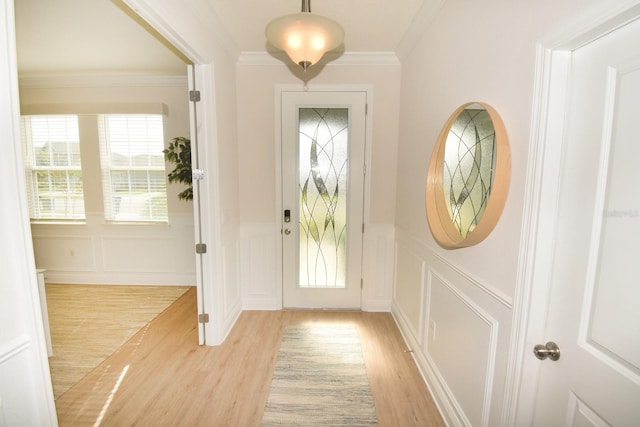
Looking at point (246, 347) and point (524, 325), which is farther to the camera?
point (246, 347)

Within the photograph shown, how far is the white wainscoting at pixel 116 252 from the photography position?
370 cm

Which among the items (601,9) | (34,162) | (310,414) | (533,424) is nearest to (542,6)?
(601,9)

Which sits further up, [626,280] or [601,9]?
[601,9]

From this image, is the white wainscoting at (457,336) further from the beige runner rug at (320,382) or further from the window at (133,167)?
the window at (133,167)

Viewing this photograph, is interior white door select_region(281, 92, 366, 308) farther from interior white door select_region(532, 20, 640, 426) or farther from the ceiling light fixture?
interior white door select_region(532, 20, 640, 426)

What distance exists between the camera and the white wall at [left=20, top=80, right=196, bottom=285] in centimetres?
351

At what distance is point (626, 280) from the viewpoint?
2.60 feet

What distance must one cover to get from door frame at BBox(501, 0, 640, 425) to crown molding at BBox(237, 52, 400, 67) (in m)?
2.02

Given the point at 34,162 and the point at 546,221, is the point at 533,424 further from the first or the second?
the point at 34,162

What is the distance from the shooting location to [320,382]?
2.03 meters

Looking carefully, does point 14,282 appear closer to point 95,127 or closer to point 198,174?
point 198,174

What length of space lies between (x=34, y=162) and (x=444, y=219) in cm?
502

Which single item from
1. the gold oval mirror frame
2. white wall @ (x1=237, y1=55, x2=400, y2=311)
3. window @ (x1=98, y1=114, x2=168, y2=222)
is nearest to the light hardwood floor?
white wall @ (x1=237, y1=55, x2=400, y2=311)

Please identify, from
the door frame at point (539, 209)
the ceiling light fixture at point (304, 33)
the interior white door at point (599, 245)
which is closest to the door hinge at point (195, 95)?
the ceiling light fixture at point (304, 33)
